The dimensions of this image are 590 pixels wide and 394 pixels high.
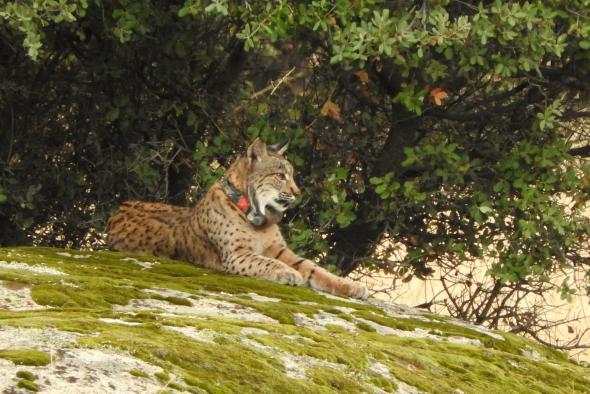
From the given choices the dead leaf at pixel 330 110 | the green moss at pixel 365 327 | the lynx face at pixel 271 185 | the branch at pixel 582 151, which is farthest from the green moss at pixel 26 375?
the branch at pixel 582 151

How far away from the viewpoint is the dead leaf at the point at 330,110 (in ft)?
33.6

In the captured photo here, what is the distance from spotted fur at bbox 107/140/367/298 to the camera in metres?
9.11

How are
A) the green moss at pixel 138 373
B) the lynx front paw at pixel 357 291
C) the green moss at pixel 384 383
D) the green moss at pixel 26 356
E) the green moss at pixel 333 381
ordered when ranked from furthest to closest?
the lynx front paw at pixel 357 291 → the green moss at pixel 384 383 → the green moss at pixel 333 381 → the green moss at pixel 138 373 → the green moss at pixel 26 356

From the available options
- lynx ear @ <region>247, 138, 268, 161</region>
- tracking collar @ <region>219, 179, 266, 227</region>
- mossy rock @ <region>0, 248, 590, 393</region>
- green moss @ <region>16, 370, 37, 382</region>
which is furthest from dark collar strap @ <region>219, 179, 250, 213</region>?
green moss @ <region>16, 370, 37, 382</region>

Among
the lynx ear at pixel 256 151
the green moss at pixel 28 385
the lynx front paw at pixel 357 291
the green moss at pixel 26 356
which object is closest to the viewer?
the green moss at pixel 28 385

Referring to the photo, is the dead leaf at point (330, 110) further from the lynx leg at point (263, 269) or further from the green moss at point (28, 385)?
the green moss at point (28, 385)

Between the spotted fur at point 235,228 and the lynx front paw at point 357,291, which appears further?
the spotted fur at point 235,228

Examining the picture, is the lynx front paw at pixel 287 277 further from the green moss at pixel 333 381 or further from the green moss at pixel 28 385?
the green moss at pixel 28 385

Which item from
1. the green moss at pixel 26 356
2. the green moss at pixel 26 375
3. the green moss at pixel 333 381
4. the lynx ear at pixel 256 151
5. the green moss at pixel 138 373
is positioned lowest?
the green moss at pixel 26 375

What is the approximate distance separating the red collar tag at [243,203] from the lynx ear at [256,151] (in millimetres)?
311

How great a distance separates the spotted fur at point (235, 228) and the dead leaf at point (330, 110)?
82 centimetres

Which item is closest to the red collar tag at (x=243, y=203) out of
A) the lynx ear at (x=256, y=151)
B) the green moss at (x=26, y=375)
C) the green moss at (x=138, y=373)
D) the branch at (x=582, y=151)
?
the lynx ear at (x=256, y=151)

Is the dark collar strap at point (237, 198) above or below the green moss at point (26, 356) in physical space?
above

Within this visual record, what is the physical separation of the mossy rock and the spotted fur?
0.76 metres
